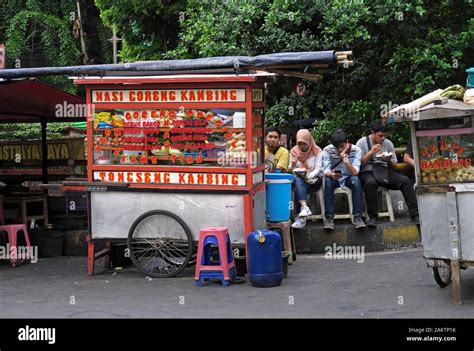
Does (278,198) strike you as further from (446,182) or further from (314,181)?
(446,182)

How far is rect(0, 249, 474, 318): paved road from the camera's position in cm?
789

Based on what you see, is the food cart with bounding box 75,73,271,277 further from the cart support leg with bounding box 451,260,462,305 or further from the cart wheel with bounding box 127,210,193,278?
the cart support leg with bounding box 451,260,462,305

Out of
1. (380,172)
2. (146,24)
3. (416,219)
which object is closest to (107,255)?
(380,172)

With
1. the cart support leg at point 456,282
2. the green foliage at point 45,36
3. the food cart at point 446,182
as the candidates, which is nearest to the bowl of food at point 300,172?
the food cart at point 446,182

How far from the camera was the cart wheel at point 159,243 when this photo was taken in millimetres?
9805

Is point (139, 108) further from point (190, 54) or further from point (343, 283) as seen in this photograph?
point (190, 54)

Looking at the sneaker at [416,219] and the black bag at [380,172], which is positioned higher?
the black bag at [380,172]

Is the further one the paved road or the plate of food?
the plate of food

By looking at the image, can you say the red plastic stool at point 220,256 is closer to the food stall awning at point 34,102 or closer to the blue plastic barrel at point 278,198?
the blue plastic barrel at point 278,198

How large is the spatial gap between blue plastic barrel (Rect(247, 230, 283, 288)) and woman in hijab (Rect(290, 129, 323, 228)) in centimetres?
211

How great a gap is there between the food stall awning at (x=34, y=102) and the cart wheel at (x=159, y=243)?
3.08 meters

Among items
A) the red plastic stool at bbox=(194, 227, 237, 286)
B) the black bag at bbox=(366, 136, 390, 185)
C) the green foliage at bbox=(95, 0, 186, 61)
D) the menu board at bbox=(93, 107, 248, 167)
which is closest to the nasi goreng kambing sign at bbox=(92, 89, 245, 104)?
the menu board at bbox=(93, 107, 248, 167)

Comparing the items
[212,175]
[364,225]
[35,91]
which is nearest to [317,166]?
[364,225]

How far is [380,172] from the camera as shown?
1159cm
